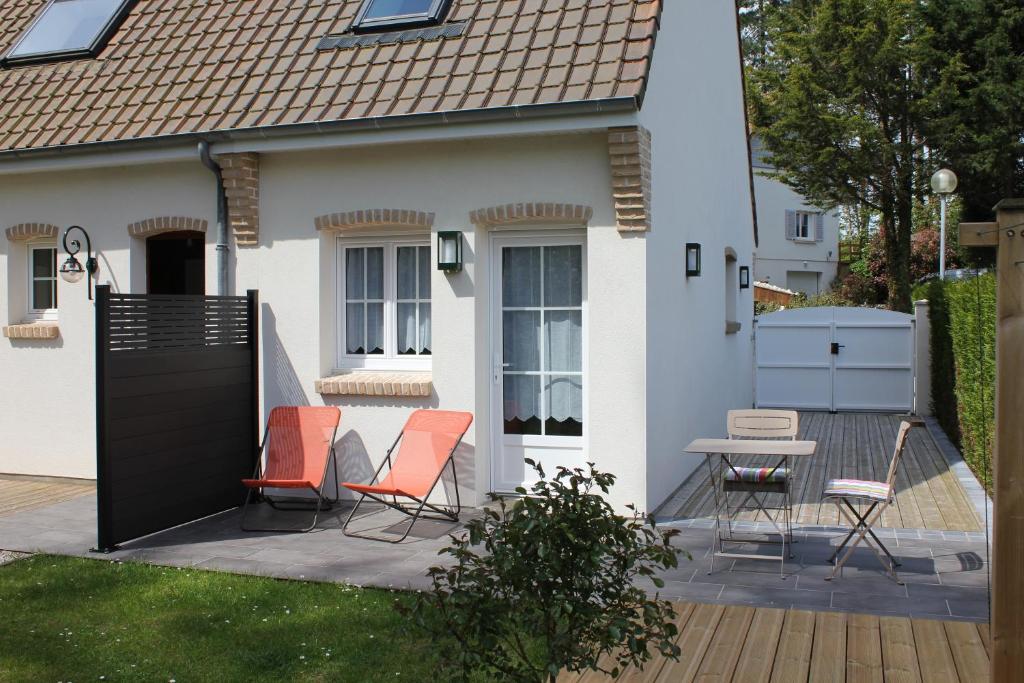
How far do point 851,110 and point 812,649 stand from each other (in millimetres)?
24805

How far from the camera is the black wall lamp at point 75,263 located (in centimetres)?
975

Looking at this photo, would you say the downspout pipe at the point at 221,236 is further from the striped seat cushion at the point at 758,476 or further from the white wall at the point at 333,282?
the striped seat cushion at the point at 758,476

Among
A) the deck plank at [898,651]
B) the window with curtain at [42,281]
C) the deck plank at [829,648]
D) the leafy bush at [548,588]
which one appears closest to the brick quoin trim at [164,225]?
the window with curtain at [42,281]

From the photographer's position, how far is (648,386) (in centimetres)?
834

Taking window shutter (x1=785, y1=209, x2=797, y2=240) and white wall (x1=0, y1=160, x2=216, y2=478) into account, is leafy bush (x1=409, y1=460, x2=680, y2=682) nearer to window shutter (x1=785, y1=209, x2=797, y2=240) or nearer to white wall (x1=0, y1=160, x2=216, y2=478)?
white wall (x1=0, y1=160, x2=216, y2=478)

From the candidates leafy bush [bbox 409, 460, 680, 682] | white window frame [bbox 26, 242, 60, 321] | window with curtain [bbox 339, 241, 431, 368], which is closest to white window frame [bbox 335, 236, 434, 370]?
window with curtain [bbox 339, 241, 431, 368]

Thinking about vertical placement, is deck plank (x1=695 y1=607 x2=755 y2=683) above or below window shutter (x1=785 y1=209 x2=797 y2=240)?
below

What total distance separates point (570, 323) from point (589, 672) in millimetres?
4340

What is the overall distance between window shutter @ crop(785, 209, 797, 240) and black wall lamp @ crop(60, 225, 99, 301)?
3046 centimetres

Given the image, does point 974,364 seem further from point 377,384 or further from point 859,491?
point 377,384

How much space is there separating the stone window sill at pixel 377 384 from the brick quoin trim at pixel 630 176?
224 centimetres

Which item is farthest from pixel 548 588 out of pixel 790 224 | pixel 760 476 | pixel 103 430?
pixel 790 224

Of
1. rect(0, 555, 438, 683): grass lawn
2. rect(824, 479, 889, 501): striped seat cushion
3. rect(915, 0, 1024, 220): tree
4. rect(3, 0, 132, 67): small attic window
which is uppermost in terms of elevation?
rect(915, 0, 1024, 220): tree

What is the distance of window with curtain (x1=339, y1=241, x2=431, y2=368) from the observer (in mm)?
9211
